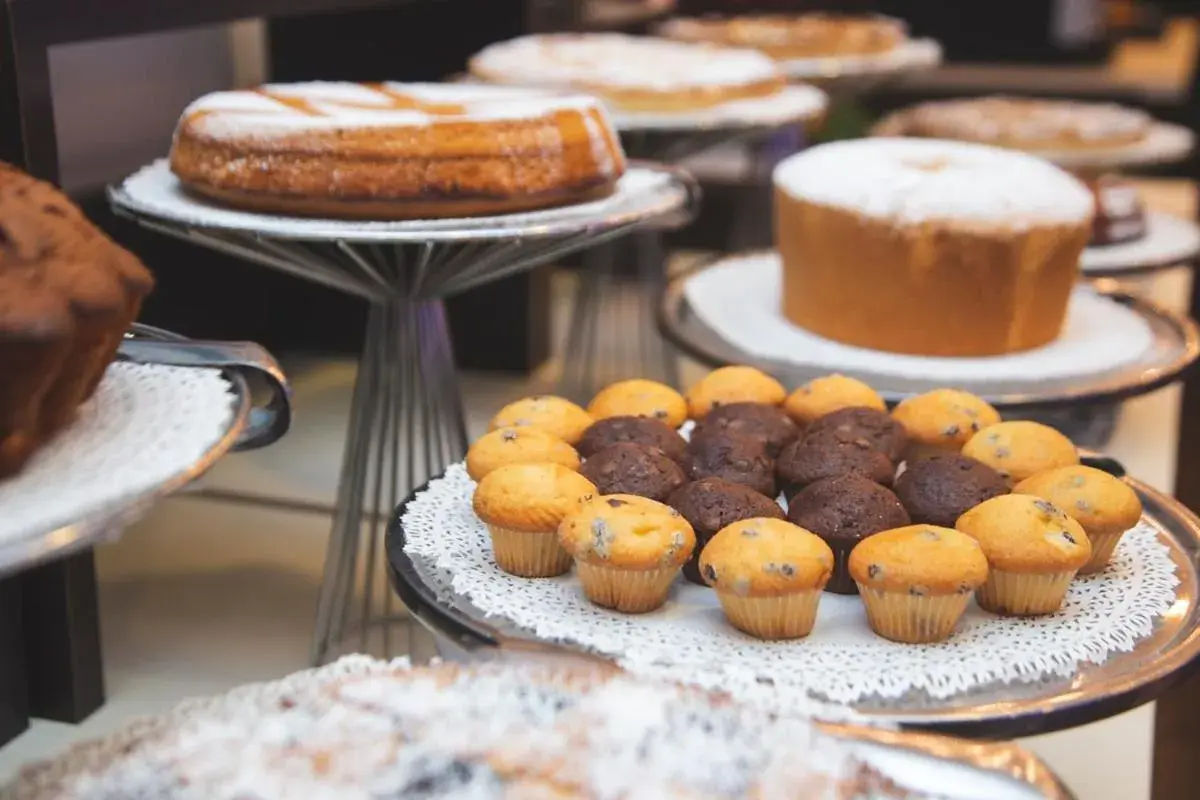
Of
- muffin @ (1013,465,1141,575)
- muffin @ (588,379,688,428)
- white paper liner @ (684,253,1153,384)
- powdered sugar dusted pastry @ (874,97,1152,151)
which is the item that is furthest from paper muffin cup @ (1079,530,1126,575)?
powdered sugar dusted pastry @ (874,97,1152,151)

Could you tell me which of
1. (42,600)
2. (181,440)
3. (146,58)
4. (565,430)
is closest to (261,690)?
(181,440)

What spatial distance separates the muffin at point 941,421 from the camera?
117cm

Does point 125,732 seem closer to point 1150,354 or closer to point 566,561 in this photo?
point 566,561

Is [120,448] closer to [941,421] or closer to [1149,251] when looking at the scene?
[941,421]

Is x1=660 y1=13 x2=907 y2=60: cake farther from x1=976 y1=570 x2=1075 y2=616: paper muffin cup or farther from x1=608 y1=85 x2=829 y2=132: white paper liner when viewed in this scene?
x1=976 y1=570 x2=1075 y2=616: paper muffin cup

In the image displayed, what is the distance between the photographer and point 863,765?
56 cm

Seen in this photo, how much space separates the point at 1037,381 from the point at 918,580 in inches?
26.4

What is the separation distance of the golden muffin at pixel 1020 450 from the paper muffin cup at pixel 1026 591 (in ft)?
0.51

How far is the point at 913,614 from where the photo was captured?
2.92 ft

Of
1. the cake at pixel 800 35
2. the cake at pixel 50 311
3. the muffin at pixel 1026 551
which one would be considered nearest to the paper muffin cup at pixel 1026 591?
the muffin at pixel 1026 551

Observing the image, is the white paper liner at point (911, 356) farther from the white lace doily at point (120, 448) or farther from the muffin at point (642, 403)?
the white lace doily at point (120, 448)

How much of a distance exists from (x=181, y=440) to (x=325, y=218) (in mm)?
618

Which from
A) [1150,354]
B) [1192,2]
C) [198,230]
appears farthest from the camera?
[1192,2]

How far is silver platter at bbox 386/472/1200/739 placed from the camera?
31.4 inches
